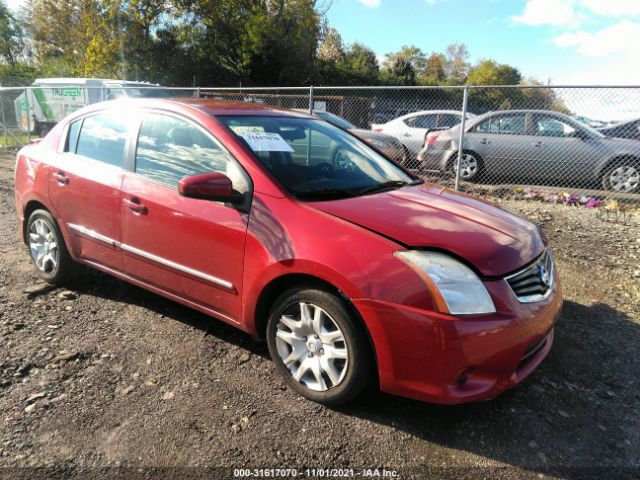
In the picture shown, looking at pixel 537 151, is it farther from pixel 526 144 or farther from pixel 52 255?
pixel 52 255

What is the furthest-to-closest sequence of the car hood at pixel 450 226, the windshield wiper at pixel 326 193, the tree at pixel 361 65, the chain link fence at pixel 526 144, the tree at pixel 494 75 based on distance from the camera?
the tree at pixel 494 75 → the tree at pixel 361 65 → the chain link fence at pixel 526 144 → the windshield wiper at pixel 326 193 → the car hood at pixel 450 226

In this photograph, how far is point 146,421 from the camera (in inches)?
102

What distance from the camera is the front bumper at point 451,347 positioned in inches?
91.0

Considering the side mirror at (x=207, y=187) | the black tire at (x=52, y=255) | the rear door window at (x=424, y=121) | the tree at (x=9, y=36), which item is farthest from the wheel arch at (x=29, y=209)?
the tree at (x=9, y=36)

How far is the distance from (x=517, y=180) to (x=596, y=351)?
566 centimetres

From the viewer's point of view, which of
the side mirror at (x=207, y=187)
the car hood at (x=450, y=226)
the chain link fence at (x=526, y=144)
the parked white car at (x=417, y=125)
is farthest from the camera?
the parked white car at (x=417, y=125)

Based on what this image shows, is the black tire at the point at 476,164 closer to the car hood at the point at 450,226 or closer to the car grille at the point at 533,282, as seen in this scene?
the car hood at the point at 450,226

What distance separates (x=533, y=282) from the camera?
2654 mm

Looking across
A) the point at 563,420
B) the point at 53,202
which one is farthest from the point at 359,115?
the point at 563,420

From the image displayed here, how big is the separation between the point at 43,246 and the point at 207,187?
2326 millimetres

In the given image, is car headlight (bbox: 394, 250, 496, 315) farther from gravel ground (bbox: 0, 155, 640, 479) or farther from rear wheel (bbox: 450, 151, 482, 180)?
rear wheel (bbox: 450, 151, 482, 180)

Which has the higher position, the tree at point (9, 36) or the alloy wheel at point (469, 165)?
the tree at point (9, 36)

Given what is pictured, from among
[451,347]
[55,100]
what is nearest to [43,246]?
[451,347]

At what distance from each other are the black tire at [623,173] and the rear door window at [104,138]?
291 inches
